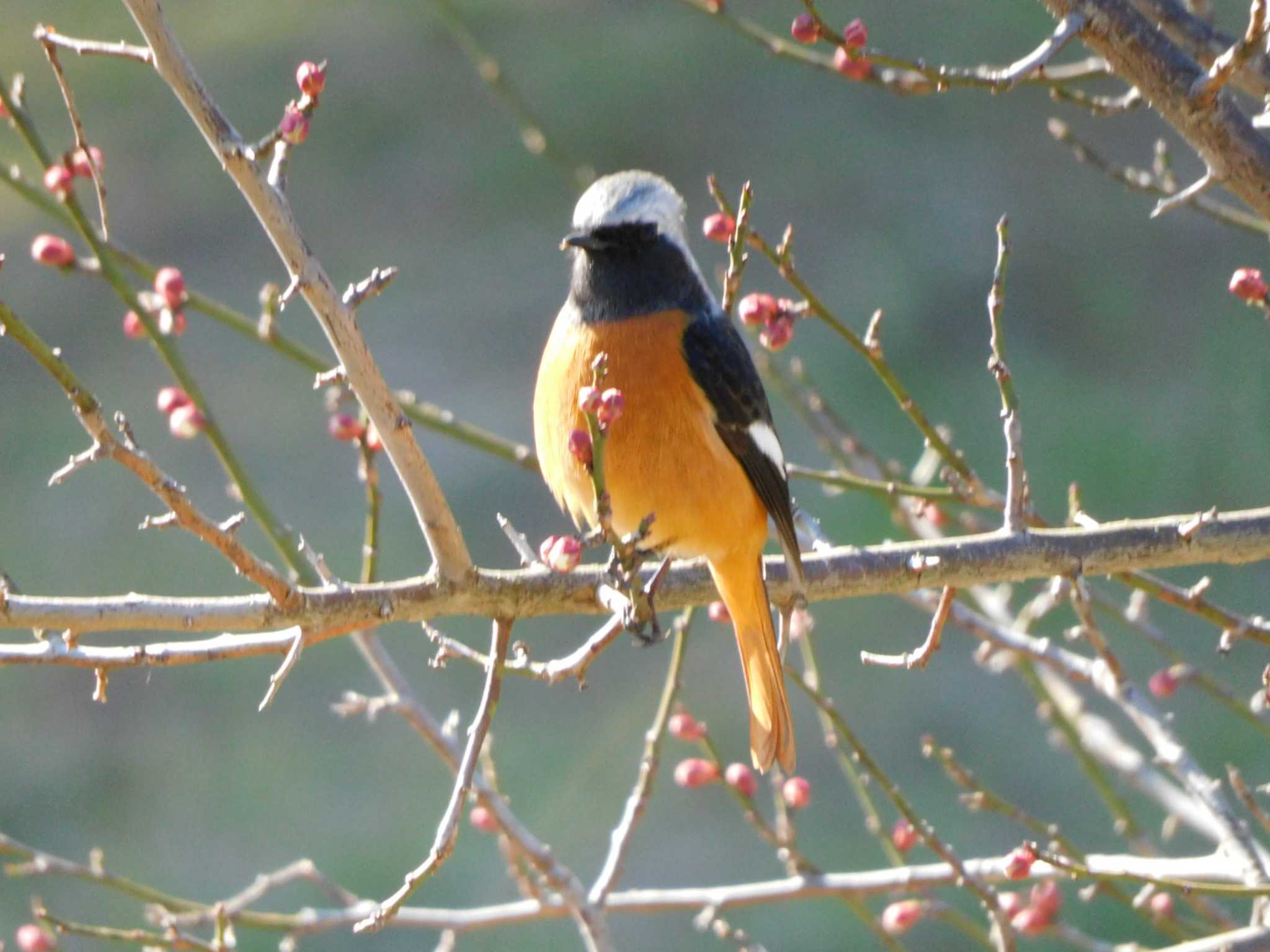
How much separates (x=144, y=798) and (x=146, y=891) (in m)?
5.05

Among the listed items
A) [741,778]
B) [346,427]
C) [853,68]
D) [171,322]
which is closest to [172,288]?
[171,322]

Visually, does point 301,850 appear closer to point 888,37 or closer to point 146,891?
point 146,891

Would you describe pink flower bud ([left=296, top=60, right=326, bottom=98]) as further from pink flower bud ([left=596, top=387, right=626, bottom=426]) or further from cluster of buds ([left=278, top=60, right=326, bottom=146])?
pink flower bud ([left=596, top=387, right=626, bottom=426])

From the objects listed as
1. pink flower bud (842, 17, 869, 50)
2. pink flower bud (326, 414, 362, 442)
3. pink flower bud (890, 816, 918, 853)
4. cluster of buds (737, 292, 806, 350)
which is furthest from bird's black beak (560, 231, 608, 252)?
pink flower bud (890, 816, 918, 853)

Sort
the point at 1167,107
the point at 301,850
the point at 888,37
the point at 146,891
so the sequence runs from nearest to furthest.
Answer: the point at 1167,107 < the point at 146,891 < the point at 301,850 < the point at 888,37

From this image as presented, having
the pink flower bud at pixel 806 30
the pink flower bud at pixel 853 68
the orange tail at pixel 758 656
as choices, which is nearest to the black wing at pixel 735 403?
the orange tail at pixel 758 656

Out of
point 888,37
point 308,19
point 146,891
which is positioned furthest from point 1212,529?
point 308,19

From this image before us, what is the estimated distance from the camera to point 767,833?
110 inches

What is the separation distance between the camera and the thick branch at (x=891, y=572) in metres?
2.21

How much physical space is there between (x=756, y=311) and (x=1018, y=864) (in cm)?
109

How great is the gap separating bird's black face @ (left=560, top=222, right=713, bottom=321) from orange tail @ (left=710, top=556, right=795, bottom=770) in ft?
1.89

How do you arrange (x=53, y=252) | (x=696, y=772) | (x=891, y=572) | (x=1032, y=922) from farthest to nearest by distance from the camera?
1. (x=696, y=772)
2. (x=1032, y=922)
3. (x=53, y=252)
4. (x=891, y=572)

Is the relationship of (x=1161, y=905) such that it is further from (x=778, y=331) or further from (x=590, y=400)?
(x=590, y=400)

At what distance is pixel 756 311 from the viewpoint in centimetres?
276
